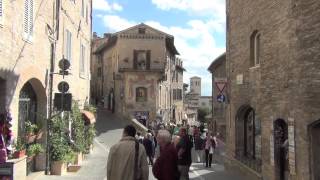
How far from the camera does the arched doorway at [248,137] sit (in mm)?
20250

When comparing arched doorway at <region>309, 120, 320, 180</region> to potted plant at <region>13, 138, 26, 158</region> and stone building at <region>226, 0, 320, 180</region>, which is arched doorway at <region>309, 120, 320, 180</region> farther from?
potted plant at <region>13, 138, 26, 158</region>

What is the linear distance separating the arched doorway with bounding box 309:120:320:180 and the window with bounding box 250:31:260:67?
6.61m

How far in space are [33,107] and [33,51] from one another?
2.28m

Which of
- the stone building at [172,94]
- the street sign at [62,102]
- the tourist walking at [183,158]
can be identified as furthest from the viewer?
the stone building at [172,94]

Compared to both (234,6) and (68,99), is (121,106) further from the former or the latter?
(68,99)

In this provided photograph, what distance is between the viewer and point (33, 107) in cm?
1866

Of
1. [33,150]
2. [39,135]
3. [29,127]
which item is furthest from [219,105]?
[33,150]

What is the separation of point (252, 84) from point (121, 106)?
35.2 metres

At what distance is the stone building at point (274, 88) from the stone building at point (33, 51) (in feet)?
21.3

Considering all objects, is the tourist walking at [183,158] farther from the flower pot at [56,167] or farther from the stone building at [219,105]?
the stone building at [219,105]

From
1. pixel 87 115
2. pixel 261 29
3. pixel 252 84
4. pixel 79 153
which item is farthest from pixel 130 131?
pixel 87 115

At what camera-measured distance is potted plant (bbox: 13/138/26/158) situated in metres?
14.2

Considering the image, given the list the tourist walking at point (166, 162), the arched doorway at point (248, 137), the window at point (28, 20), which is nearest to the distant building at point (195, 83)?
the arched doorway at point (248, 137)

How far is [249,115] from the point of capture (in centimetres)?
2192
